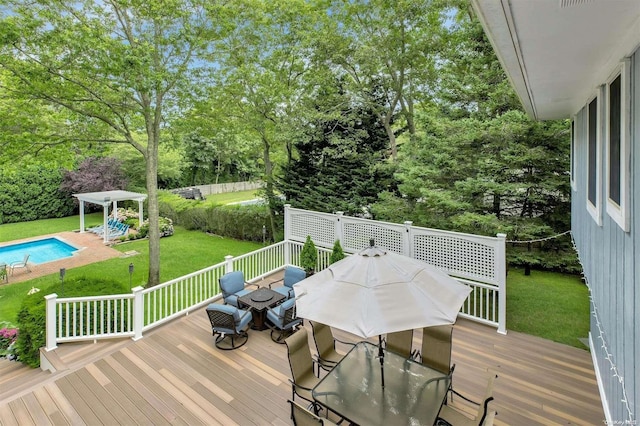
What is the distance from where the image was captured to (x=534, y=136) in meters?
8.43

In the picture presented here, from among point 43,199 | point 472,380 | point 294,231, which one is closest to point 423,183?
point 294,231

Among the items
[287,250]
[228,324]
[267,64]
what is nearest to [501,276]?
[228,324]

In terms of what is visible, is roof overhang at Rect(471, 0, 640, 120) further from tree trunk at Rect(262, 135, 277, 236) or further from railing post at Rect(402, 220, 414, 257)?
tree trunk at Rect(262, 135, 277, 236)

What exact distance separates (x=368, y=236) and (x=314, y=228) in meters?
1.75

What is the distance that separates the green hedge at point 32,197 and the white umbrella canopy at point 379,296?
915 inches

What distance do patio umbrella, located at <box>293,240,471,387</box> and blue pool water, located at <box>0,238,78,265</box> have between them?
1482 cm

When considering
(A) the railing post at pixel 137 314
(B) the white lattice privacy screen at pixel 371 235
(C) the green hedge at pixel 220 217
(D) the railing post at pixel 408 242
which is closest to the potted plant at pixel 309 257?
(B) the white lattice privacy screen at pixel 371 235

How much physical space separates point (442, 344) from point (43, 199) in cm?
2525

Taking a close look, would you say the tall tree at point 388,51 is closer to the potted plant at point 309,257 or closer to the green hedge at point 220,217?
the potted plant at point 309,257

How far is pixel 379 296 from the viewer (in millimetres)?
3568

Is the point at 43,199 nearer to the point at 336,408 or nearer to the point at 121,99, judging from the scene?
the point at 121,99

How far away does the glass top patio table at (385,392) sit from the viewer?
3395 millimetres

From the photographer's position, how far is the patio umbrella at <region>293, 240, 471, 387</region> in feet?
11.2

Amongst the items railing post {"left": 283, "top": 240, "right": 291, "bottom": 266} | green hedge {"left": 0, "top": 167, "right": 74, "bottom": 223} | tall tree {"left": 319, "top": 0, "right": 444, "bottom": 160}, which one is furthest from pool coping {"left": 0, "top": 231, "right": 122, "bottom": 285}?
tall tree {"left": 319, "top": 0, "right": 444, "bottom": 160}
